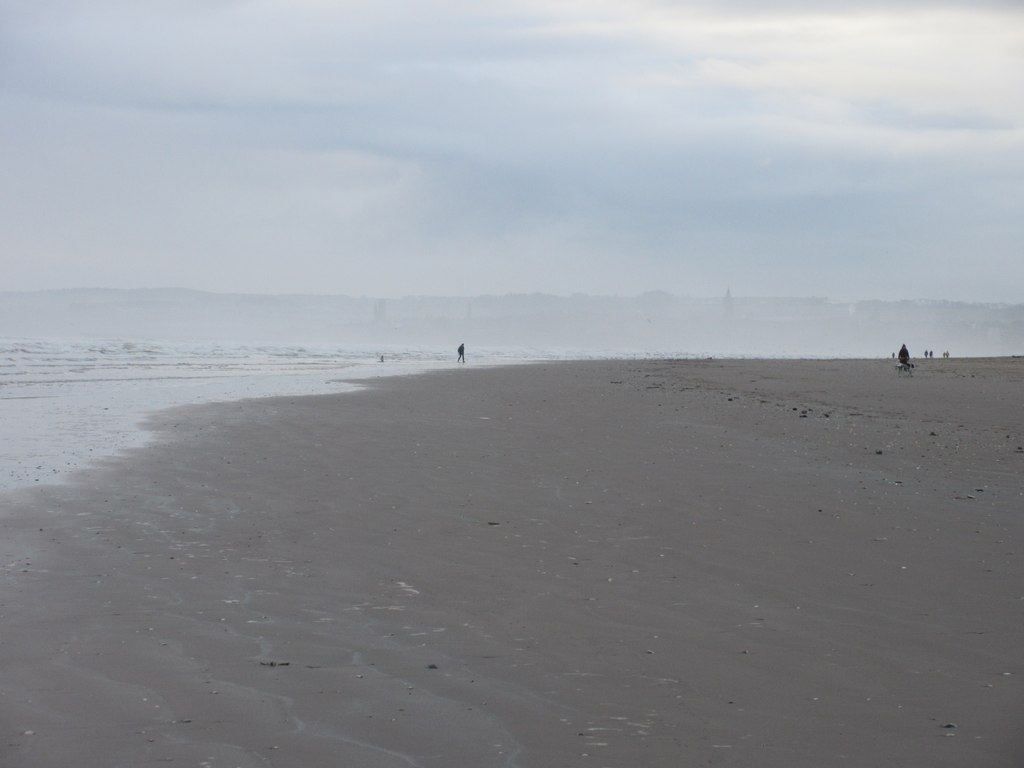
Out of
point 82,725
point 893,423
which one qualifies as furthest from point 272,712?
point 893,423

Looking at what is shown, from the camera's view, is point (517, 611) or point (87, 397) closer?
point (517, 611)

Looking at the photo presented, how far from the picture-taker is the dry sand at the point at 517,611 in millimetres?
4066

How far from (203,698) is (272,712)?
375 mm

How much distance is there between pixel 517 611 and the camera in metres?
5.93

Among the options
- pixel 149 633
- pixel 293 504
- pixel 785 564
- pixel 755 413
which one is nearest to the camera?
pixel 149 633

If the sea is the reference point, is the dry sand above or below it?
below

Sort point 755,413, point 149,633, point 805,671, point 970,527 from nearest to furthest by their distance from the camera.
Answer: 1. point 805,671
2. point 149,633
3. point 970,527
4. point 755,413

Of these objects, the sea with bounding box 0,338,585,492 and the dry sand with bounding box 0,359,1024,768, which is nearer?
the dry sand with bounding box 0,359,1024,768

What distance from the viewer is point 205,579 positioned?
661 centimetres

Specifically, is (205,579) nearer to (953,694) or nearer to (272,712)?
(272,712)

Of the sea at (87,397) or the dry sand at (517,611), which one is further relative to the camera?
the sea at (87,397)

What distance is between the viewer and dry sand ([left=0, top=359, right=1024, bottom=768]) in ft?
13.3

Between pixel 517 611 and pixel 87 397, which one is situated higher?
pixel 87 397

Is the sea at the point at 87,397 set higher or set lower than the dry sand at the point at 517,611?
higher
